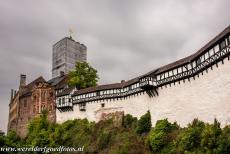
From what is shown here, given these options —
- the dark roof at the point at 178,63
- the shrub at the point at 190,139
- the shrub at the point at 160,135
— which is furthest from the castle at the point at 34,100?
the shrub at the point at 190,139

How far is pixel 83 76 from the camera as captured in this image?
68.9 m

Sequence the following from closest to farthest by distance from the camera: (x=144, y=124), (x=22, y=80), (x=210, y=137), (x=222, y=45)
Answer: (x=210, y=137) → (x=222, y=45) → (x=144, y=124) → (x=22, y=80)

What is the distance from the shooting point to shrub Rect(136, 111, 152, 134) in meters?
46.8

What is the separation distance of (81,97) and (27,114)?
15.7m

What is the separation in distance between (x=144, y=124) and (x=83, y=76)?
2525 centimetres

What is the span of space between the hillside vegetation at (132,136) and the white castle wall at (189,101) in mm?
1267

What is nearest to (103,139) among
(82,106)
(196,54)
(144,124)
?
(144,124)

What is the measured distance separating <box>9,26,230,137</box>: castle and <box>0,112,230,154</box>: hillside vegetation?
1647 mm

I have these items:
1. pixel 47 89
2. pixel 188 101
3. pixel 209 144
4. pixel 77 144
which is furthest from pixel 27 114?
pixel 209 144

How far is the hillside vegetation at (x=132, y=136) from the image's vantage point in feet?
107

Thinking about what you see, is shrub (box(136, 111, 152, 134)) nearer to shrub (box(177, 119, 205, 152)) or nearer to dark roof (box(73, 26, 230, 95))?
dark roof (box(73, 26, 230, 95))

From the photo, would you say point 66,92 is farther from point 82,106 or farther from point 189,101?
point 189,101

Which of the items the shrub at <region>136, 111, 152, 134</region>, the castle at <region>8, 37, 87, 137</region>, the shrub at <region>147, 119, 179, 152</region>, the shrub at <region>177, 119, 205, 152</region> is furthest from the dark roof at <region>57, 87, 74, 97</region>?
the shrub at <region>177, 119, 205, 152</region>

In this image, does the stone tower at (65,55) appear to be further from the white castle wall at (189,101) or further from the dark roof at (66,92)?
the white castle wall at (189,101)
